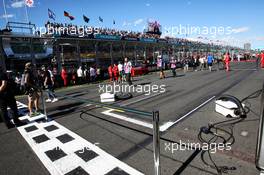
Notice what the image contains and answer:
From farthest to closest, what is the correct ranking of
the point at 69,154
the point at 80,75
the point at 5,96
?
the point at 80,75 → the point at 5,96 → the point at 69,154

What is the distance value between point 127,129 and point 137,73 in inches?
750

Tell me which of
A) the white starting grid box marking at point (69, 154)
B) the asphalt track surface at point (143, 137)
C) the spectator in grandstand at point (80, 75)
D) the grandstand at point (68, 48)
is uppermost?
the grandstand at point (68, 48)

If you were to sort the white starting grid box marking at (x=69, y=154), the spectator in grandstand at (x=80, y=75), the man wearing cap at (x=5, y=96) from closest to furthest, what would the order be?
1. the white starting grid box marking at (x=69, y=154)
2. the man wearing cap at (x=5, y=96)
3. the spectator in grandstand at (x=80, y=75)

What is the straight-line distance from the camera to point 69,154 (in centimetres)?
432

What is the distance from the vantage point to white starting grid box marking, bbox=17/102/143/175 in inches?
144

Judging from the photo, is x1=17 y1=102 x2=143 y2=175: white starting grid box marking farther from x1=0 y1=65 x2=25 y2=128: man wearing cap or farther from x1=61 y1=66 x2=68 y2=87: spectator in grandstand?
x1=61 y1=66 x2=68 y2=87: spectator in grandstand

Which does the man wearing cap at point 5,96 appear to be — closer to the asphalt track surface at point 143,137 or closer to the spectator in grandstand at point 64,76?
the asphalt track surface at point 143,137

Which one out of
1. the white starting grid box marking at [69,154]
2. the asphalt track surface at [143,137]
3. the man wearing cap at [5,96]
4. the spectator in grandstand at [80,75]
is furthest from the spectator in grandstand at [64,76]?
the white starting grid box marking at [69,154]

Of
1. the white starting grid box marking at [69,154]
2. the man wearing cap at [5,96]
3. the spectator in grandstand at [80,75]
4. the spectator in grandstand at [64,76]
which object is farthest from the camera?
the spectator in grandstand at [80,75]

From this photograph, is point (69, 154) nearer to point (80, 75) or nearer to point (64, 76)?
point (64, 76)

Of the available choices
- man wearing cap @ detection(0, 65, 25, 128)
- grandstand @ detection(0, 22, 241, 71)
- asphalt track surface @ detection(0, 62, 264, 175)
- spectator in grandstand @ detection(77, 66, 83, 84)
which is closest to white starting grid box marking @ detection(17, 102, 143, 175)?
asphalt track surface @ detection(0, 62, 264, 175)

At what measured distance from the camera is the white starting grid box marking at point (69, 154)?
3.65 meters

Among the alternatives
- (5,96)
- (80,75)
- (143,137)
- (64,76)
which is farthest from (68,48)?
(143,137)

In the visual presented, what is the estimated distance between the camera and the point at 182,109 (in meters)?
7.44
